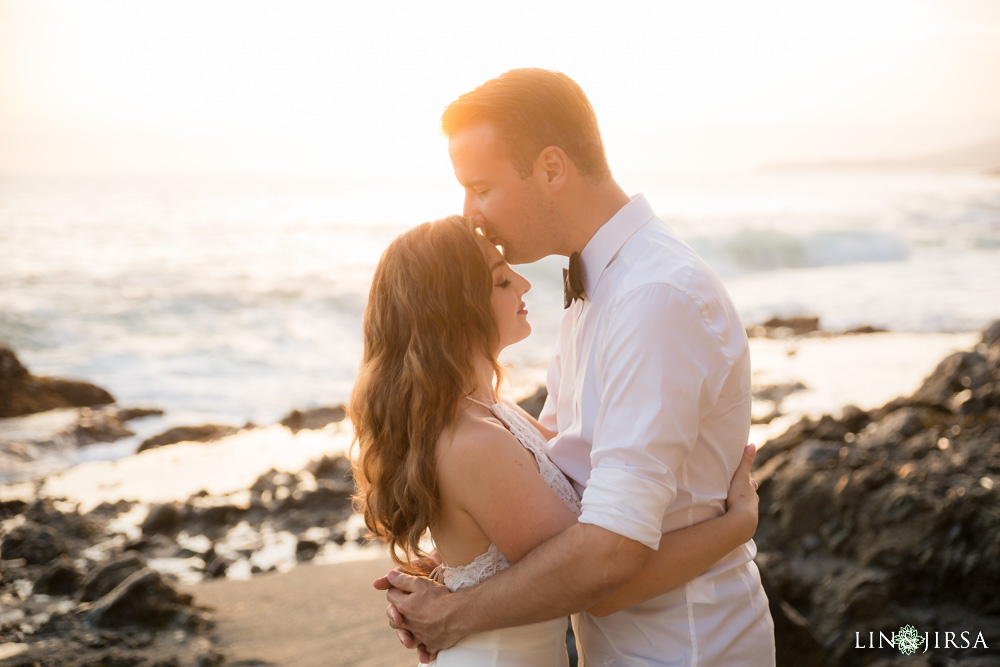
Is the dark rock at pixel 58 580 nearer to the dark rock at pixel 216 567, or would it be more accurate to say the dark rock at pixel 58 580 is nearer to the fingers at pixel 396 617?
the dark rock at pixel 216 567

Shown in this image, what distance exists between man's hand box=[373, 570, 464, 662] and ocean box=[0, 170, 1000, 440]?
9.01 m

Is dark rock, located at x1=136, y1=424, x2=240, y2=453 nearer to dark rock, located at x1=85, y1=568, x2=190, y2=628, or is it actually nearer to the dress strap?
dark rock, located at x1=85, y1=568, x2=190, y2=628

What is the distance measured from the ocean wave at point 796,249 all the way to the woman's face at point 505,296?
27.5m

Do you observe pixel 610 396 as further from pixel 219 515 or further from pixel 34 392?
pixel 34 392

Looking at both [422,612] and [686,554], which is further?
[422,612]

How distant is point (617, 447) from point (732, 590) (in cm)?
68

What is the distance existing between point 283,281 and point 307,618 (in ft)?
57.3

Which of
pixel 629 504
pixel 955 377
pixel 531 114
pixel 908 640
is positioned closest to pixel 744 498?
pixel 629 504

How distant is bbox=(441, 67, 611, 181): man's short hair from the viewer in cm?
242

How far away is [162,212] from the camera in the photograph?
1495 inches

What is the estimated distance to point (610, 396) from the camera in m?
1.99

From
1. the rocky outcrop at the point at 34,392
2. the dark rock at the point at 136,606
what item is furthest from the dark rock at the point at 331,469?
the rocky outcrop at the point at 34,392

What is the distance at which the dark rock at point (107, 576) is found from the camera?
5230 mm

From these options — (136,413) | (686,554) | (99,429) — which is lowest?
(136,413)
